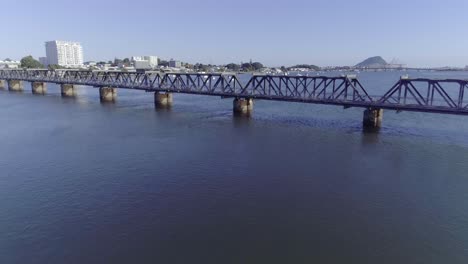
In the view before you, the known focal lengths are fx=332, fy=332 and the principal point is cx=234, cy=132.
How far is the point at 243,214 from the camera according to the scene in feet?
72.0

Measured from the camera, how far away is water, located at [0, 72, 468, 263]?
59.4ft

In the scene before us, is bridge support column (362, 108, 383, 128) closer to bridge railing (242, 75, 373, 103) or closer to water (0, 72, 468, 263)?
bridge railing (242, 75, 373, 103)

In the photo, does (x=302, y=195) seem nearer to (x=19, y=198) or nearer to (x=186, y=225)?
(x=186, y=225)

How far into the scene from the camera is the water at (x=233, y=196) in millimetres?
18094

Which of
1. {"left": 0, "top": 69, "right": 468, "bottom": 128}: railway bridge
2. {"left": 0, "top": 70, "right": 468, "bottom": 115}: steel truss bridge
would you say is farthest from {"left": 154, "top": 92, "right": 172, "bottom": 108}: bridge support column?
{"left": 0, "top": 70, "right": 468, "bottom": 115}: steel truss bridge

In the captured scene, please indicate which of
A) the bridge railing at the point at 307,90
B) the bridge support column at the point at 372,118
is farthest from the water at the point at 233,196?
the bridge railing at the point at 307,90

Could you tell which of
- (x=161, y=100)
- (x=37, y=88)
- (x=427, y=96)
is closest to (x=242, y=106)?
(x=161, y=100)

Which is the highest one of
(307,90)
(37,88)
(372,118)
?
(37,88)

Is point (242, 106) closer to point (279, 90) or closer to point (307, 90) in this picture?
point (279, 90)

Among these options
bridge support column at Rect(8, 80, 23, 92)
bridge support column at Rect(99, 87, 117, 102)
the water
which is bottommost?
the water

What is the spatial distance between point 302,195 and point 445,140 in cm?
2816

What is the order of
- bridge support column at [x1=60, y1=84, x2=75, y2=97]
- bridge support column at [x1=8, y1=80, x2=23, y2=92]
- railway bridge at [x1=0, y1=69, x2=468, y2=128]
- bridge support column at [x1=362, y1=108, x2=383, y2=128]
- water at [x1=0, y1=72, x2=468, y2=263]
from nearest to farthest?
water at [x1=0, y1=72, x2=468, y2=263] < railway bridge at [x1=0, y1=69, x2=468, y2=128] < bridge support column at [x1=362, y1=108, x2=383, y2=128] < bridge support column at [x1=60, y1=84, x2=75, y2=97] < bridge support column at [x1=8, y1=80, x2=23, y2=92]

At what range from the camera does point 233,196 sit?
24.7 meters

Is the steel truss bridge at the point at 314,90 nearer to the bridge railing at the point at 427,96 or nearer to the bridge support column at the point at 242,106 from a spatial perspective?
the bridge railing at the point at 427,96
